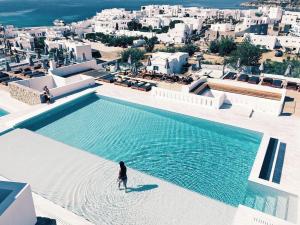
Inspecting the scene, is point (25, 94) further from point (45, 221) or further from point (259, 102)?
point (259, 102)

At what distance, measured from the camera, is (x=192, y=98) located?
2130 cm

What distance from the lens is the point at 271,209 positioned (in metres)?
10.6

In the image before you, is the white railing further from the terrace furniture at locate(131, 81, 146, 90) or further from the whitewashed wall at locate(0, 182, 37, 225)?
the whitewashed wall at locate(0, 182, 37, 225)

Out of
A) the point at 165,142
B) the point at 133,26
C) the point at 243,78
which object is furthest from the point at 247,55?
the point at 133,26

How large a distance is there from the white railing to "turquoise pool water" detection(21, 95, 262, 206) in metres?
2.32

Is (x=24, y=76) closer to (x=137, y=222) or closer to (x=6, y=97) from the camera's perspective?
(x=6, y=97)

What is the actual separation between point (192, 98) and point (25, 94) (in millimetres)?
14267

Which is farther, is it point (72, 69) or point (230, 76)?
point (72, 69)

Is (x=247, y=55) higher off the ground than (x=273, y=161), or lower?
higher

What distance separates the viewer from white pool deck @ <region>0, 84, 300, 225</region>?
34.2 ft

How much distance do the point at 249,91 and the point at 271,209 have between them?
13670 mm

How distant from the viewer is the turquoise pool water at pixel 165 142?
505 inches

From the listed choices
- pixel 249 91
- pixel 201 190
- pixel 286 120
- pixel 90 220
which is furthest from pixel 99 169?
pixel 249 91

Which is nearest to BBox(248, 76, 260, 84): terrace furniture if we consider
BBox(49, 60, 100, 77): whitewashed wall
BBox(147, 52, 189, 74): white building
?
BBox(147, 52, 189, 74): white building
